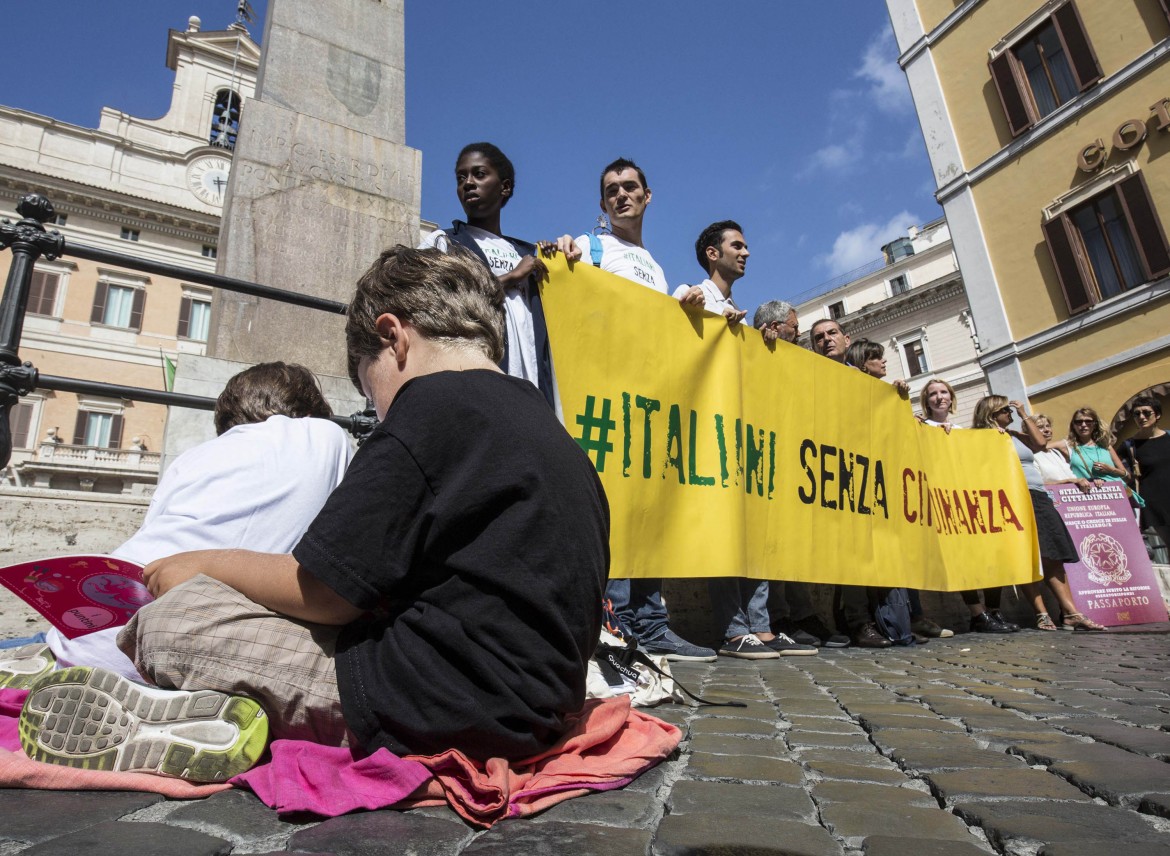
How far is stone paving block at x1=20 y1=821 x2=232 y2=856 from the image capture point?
1.05 m

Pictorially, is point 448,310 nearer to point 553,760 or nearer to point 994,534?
point 553,760

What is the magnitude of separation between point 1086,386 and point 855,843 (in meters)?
15.0

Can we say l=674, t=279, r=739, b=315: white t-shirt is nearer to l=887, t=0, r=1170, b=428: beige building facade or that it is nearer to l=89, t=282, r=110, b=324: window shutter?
l=887, t=0, r=1170, b=428: beige building facade

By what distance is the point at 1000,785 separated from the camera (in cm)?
152

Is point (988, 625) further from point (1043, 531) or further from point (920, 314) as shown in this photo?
point (920, 314)

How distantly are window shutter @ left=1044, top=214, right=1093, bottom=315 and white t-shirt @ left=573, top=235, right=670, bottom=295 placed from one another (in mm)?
12497

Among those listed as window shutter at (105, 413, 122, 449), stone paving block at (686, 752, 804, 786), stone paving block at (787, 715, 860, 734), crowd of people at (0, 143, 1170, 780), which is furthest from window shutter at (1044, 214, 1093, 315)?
window shutter at (105, 413, 122, 449)

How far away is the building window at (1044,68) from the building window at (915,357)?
74.9ft

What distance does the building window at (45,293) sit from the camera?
28031 mm

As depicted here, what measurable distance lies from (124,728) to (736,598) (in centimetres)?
336

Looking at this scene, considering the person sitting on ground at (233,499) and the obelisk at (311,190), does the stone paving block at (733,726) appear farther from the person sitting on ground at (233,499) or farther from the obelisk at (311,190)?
the obelisk at (311,190)

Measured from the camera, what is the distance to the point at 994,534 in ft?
19.6

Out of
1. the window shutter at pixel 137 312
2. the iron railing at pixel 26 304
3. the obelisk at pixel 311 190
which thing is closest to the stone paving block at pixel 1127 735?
the iron railing at pixel 26 304

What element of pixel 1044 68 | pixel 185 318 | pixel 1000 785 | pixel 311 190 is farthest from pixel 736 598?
pixel 185 318
